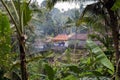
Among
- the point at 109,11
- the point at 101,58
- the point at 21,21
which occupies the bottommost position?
the point at 109,11

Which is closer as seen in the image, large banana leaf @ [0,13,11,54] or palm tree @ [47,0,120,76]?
large banana leaf @ [0,13,11,54]

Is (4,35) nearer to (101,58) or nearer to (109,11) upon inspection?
(101,58)

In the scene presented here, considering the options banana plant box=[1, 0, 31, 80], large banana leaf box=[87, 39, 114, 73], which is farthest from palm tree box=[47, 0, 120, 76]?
large banana leaf box=[87, 39, 114, 73]

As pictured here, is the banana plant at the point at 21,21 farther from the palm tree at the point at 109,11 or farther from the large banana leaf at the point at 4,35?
the palm tree at the point at 109,11

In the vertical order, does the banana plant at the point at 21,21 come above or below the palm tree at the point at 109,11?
above

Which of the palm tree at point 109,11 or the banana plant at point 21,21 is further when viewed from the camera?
the palm tree at point 109,11

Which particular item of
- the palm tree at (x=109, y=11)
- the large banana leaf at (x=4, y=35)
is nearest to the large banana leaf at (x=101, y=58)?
the large banana leaf at (x=4, y=35)

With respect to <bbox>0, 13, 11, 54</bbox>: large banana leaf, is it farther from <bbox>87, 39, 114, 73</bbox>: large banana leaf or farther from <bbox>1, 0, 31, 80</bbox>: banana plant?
<bbox>87, 39, 114, 73</bbox>: large banana leaf

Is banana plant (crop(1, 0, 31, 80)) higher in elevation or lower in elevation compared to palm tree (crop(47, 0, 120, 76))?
higher

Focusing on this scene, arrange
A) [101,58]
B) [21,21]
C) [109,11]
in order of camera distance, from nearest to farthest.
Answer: [101,58]
[21,21]
[109,11]

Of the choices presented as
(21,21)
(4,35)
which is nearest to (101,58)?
(21,21)

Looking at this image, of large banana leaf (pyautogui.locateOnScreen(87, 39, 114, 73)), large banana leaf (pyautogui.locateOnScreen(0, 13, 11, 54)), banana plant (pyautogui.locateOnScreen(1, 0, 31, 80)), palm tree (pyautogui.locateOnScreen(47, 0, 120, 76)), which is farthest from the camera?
palm tree (pyautogui.locateOnScreen(47, 0, 120, 76))

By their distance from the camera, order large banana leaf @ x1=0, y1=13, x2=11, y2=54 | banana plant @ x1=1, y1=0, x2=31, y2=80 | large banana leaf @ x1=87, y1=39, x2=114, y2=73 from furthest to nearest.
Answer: large banana leaf @ x1=0, y1=13, x2=11, y2=54, banana plant @ x1=1, y1=0, x2=31, y2=80, large banana leaf @ x1=87, y1=39, x2=114, y2=73

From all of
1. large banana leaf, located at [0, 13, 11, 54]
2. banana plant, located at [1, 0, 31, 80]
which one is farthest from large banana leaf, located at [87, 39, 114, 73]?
large banana leaf, located at [0, 13, 11, 54]
